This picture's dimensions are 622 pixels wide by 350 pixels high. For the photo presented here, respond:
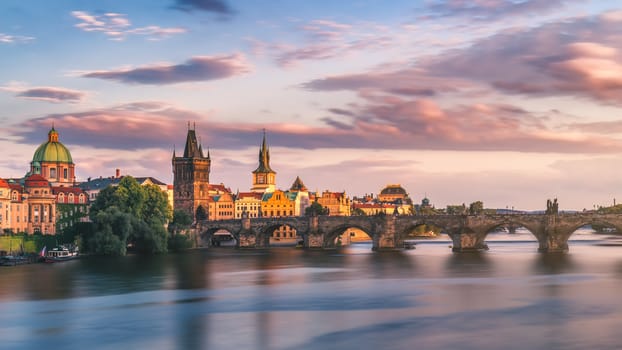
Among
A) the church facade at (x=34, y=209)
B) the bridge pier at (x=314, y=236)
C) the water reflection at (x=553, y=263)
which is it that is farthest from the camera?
the bridge pier at (x=314, y=236)

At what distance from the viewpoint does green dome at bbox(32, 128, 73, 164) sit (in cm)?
18262

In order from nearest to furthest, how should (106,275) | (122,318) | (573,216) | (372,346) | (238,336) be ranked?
1. (372,346)
2. (238,336)
3. (122,318)
4. (106,275)
5. (573,216)

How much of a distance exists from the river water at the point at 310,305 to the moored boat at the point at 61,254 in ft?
7.18

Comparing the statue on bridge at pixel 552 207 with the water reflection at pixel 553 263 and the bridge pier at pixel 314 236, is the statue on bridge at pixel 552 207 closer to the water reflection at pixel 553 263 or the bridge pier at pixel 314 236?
the water reflection at pixel 553 263

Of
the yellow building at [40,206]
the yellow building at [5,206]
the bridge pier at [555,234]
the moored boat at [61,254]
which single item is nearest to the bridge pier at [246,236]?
the yellow building at [40,206]

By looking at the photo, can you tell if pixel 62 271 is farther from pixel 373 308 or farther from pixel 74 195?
pixel 74 195

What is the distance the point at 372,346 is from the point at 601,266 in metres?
58.2

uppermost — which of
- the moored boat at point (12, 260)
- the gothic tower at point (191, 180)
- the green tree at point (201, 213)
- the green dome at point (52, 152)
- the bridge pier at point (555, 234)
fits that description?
the green dome at point (52, 152)

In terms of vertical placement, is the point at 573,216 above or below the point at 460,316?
above

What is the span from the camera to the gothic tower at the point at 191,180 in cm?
17625

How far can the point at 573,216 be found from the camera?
119 m

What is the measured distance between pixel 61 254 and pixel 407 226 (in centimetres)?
5360

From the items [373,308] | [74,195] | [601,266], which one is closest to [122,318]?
[373,308]

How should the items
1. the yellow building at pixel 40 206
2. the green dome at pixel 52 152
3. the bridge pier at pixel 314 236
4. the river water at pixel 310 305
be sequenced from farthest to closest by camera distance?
the green dome at pixel 52 152 → the bridge pier at pixel 314 236 → the yellow building at pixel 40 206 → the river water at pixel 310 305
